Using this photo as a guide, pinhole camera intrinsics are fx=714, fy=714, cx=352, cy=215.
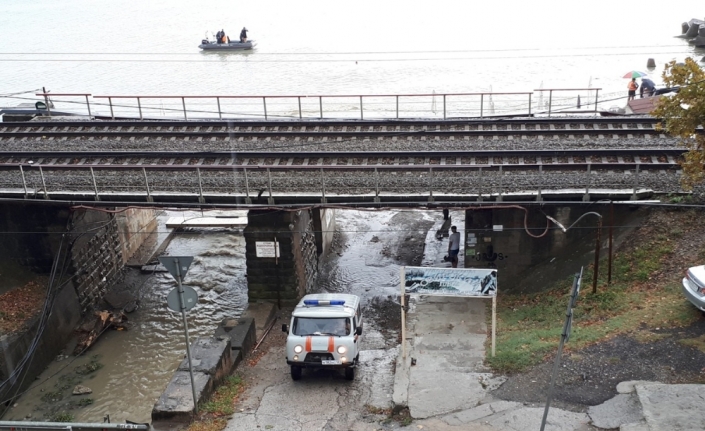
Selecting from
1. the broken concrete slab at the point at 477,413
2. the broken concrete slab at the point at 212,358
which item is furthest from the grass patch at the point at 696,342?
the broken concrete slab at the point at 212,358

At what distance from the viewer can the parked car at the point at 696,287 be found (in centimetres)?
1352

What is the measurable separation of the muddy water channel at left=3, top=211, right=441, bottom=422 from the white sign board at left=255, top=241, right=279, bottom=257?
107 inches

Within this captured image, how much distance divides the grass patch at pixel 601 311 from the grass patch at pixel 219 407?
511 centimetres

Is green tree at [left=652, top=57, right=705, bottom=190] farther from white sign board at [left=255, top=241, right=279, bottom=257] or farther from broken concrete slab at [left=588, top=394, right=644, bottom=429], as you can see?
white sign board at [left=255, top=241, right=279, bottom=257]

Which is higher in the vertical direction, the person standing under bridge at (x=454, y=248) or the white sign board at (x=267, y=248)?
the white sign board at (x=267, y=248)

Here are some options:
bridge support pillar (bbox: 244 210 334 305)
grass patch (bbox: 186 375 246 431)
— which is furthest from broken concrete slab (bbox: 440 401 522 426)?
bridge support pillar (bbox: 244 210 334 305)

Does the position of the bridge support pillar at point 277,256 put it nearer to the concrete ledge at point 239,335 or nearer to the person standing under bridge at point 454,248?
the concrete ledge at point 239,335

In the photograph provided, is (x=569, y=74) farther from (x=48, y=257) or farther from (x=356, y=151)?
(x=48, y=257)

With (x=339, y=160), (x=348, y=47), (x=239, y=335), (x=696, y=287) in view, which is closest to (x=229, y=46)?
(x=348, y=47)

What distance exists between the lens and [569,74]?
50.5 m

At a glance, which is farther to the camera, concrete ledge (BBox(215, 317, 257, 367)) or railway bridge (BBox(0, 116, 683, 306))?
railway bridge (BBox(0, 116, 683, 306))

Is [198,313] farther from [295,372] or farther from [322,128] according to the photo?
[295,372]

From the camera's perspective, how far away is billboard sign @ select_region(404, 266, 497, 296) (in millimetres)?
14492

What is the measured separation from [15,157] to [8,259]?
129 inches
